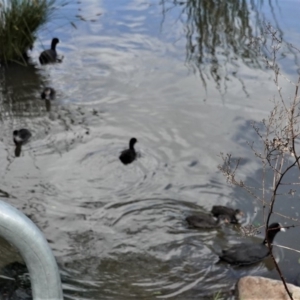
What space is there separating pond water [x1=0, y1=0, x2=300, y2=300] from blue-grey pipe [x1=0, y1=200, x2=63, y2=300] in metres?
3.33

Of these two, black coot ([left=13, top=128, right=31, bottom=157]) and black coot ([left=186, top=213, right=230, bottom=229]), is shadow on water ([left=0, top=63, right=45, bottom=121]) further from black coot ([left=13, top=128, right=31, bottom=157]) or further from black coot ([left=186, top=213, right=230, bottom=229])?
black coot ([left=186, top=213, right=230, bottom=229])

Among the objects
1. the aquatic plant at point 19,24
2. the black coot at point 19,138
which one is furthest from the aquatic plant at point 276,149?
the aquatic plant at point 19,24

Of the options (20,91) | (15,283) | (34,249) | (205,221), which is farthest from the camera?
(20,91)

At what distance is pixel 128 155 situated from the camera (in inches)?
301

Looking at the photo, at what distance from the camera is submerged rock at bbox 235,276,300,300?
5.03 m

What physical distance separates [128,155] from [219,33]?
4.89 meters

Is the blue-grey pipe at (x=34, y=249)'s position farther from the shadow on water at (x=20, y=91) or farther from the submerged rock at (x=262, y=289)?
the shadow on water at (x=20, y=91)

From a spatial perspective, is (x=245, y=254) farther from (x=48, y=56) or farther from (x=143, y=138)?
(x=48, y=56)

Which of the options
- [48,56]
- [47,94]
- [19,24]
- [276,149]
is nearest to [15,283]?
[276,149]

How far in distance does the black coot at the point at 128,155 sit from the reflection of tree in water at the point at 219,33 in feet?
8.29

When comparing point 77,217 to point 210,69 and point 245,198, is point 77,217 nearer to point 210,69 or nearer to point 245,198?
point 245,198

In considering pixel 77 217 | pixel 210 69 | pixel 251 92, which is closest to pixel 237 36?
pixel 210 69

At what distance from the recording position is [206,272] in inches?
235

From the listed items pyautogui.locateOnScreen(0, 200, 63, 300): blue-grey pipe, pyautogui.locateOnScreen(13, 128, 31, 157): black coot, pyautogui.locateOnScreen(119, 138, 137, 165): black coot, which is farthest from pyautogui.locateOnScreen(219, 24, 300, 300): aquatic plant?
pyautogui.locateOnScreen(13, 128, 31, 157): black coot
